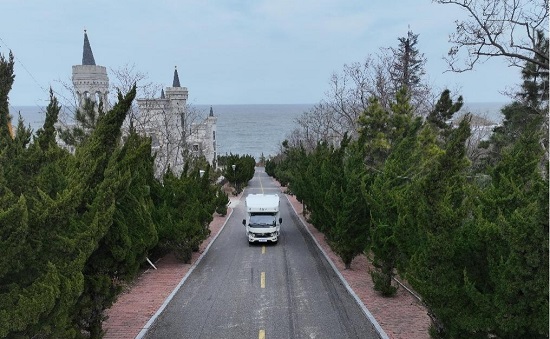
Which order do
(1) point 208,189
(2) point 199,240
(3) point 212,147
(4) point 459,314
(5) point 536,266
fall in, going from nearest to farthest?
(5) point 536,266 < (4) point 459,314 < (2) point 199,240 < (1) point 208,189 < (3) point 212,147

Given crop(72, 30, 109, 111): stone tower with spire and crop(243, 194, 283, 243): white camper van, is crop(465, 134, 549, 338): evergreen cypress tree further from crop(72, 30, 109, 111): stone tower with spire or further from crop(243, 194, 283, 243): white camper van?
crop(72, 30, 109, 111): stone tower with spire

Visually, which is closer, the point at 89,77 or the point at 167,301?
the point at 167,301

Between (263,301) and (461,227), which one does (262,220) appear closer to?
(263,301)

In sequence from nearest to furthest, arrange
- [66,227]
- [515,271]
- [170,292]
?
[515,271]
[66,227]
[170,292]

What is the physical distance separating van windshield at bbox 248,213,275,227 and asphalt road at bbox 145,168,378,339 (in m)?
1.77

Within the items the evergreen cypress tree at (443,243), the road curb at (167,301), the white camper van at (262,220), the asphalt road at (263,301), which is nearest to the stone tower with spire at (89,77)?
the white camper van at (262,220)

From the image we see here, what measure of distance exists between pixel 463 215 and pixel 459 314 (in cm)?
207

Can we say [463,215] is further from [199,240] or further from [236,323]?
[199,240]

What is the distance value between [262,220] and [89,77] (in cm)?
2727

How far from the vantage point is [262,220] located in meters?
23.1

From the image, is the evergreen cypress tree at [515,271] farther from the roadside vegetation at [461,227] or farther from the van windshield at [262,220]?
the van windshield at [262,220]

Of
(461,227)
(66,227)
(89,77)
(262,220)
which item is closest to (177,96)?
(89,77)

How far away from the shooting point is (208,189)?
76.9 ft

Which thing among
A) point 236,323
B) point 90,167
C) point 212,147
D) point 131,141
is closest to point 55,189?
point 90,167
